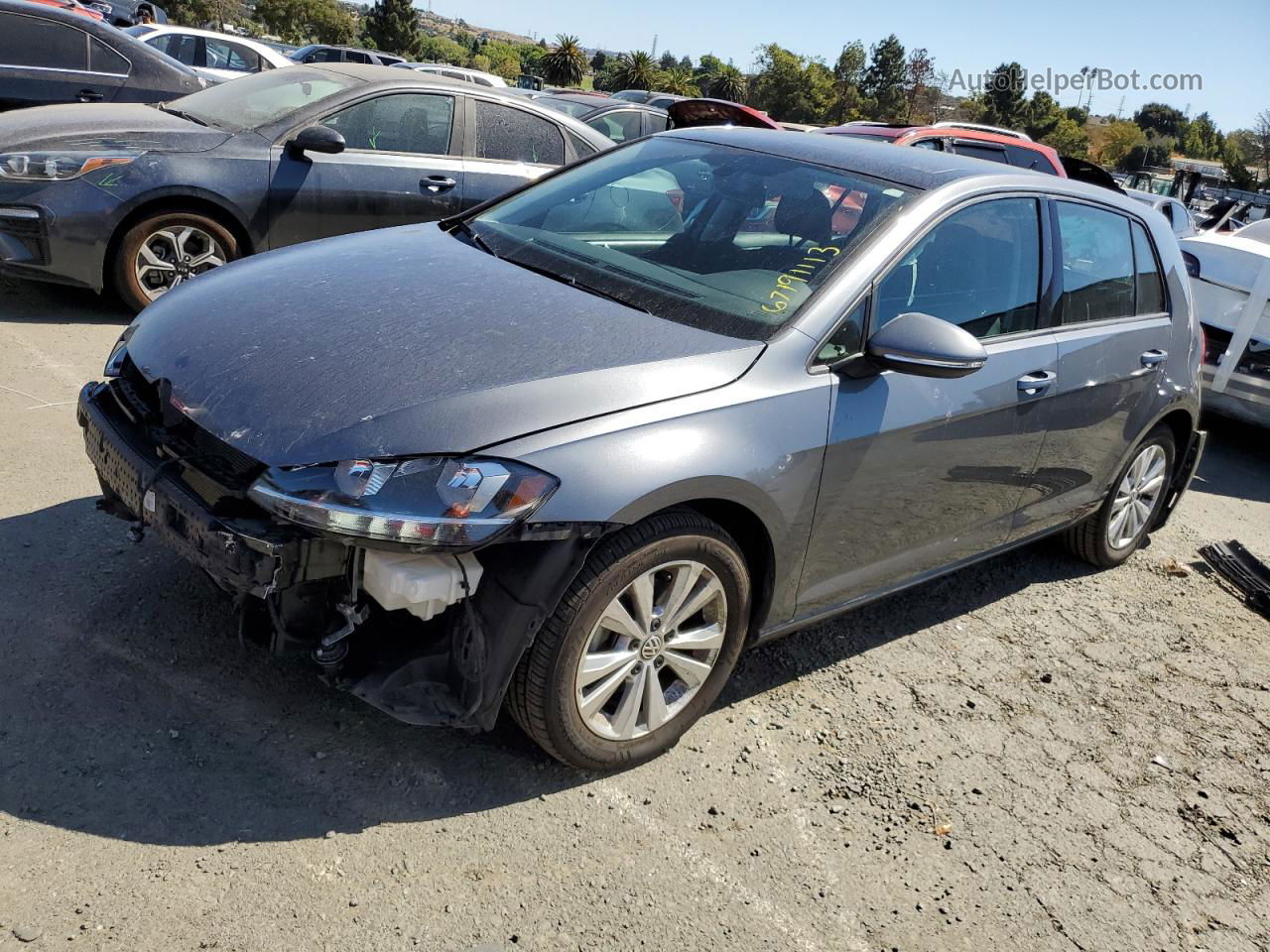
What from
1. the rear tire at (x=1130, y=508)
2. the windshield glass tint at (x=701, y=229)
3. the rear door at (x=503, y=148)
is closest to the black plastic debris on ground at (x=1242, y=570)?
the rear tire at (x=1130, y=508)

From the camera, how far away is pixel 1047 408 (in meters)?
3.94

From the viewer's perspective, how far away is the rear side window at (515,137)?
714cm

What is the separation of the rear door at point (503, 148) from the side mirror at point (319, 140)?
999 millimetres

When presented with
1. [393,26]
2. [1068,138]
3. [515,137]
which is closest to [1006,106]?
[1068,138]

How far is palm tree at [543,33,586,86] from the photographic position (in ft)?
203

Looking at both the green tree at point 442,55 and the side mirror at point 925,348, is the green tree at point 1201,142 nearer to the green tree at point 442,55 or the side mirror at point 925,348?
the green tree at point 442,55

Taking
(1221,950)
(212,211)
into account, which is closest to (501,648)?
(1221,950)

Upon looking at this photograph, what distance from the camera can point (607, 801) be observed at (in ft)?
9.74

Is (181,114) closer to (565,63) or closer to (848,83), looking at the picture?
(565,63)

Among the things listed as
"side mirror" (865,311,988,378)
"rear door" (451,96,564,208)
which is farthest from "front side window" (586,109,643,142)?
"side mirror" (865,311,988,378)

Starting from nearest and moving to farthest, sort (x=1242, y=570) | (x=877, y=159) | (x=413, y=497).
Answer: (x=413, y=497) < (x=877, y=159) < (x=1242, y=570)

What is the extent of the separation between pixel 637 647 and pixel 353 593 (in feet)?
2.57

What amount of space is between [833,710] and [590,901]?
1.27 meters

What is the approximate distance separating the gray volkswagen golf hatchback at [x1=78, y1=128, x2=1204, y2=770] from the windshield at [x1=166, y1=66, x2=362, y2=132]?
3.12 meters
